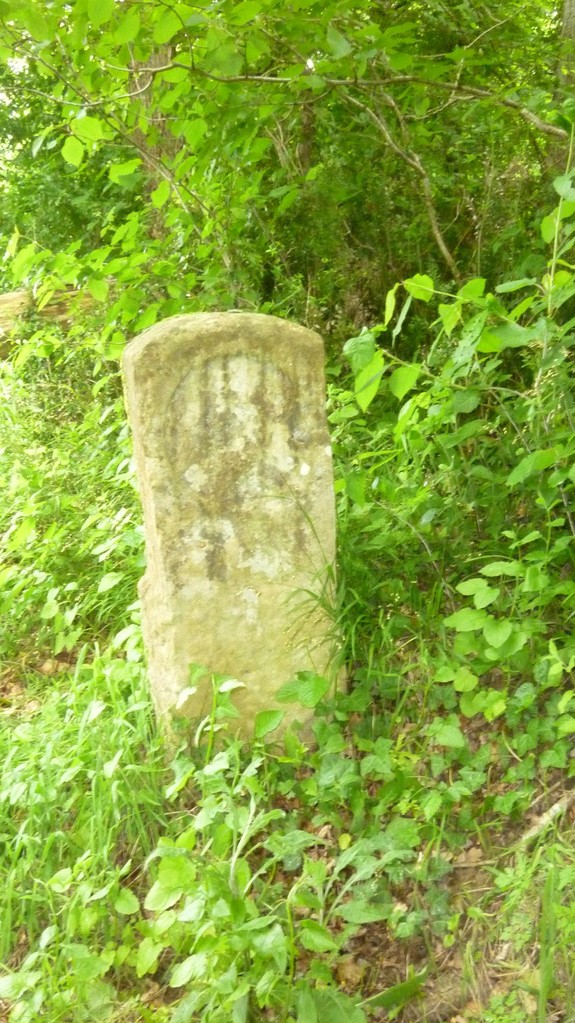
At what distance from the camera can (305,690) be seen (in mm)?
2518

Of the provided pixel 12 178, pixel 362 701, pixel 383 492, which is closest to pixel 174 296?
pixel 383 492

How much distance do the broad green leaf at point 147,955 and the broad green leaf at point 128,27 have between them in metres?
2.42

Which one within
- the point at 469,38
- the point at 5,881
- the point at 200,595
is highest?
the point at 469,38

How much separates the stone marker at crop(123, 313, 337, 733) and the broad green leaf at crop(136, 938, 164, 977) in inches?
26.9

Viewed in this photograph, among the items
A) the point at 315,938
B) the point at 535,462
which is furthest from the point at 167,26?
the point at 315,938

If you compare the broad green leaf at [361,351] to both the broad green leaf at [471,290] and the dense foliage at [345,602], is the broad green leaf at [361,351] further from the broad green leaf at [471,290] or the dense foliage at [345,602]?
the broad green leaf at [471,290]

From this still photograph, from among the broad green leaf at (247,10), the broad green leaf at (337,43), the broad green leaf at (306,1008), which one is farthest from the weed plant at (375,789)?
the broad green leaf at (247,10)

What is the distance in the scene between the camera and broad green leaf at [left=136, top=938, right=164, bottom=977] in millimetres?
2031

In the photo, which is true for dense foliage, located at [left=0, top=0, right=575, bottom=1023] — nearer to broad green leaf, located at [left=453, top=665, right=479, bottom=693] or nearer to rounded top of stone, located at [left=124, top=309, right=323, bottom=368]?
broad green leaf, located at [left=453, top=665, right=479, bottom=693]

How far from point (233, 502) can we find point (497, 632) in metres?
0.87

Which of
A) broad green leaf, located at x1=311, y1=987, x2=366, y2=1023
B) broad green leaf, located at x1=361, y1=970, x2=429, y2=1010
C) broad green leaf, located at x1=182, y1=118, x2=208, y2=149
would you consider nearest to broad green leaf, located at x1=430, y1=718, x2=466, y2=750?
broad green leaf, located at x1=361, y1=970, x2=429, y2=1010

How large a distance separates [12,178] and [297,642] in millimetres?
5342

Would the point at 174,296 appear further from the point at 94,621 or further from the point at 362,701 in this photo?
the point at 362,701

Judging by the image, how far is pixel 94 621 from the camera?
3.48 metres
